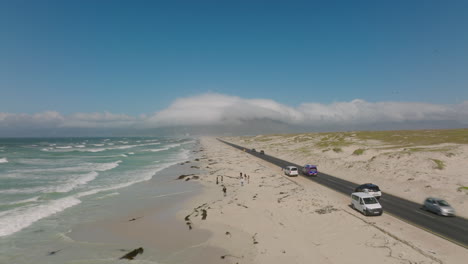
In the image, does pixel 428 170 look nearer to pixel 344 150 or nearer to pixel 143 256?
pixel 344 150

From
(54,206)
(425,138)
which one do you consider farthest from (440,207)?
(425,138)

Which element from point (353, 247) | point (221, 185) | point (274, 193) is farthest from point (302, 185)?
point (353, 247)

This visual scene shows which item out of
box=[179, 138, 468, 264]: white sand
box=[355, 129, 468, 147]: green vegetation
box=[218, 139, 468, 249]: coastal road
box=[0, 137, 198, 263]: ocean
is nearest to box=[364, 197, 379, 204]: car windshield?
box=[179, 138, 468, 264]: white sand

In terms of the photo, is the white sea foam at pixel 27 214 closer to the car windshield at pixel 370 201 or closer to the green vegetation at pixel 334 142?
the car windshield at pixel 370 201

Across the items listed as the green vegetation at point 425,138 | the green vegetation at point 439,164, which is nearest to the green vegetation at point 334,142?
the green vegetation at point 425,138

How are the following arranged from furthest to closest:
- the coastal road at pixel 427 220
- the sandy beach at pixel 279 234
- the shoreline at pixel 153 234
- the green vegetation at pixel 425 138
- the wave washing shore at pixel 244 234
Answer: the green vegetation at pixel 425 138 → the coastal road at pixel 427 220 → the shoreline at pixel 153 234 → the wave washing shore at pixel 244 234 → the sandy beach at pixel 279 234
